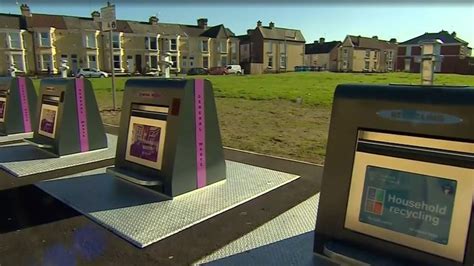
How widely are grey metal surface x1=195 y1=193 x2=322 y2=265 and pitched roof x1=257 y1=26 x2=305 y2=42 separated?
54.7 meters

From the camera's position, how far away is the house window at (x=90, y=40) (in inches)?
1575

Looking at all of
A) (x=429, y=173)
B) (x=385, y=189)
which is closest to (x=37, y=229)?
(x=385, y=189)

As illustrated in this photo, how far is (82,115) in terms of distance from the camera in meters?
6.26

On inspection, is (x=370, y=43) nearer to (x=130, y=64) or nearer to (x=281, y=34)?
(x=281, y=34)

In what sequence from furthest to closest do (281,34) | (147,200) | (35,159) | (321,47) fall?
(321,47)
(281,34)
(35,159)
(147,200)

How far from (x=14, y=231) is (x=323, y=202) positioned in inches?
115

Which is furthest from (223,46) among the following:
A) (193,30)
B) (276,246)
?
(276,246)

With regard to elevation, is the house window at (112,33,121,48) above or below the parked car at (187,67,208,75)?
above

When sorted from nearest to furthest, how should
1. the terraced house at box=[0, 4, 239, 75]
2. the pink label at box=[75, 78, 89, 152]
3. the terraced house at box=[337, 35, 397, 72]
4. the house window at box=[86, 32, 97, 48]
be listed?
the pink label at box=[75, 78, 89, 152], the terraced house at box=[0, 4, 239, 75], the house window at box=[86, 32, 97, 48], the terraced house at box=[337, 35, 397, 72]

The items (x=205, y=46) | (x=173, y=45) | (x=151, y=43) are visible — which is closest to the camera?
(x=151, y=43)

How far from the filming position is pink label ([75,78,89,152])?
6133 mm

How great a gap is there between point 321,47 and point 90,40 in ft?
147

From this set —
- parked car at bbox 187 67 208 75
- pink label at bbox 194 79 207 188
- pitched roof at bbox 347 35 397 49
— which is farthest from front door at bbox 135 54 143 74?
pink label at bbox 194 79 207 188

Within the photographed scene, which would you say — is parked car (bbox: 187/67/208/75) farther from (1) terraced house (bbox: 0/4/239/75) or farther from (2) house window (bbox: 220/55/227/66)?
(2) house window (bbox: 220/55/227/66)
